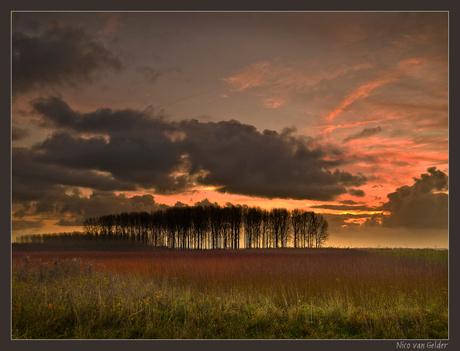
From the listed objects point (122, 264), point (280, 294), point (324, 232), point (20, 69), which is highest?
point (20, 69)

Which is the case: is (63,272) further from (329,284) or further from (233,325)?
(329,284)

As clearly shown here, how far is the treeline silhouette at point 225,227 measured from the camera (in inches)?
1695

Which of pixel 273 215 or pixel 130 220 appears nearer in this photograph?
pixel 273 215

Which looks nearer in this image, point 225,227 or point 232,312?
point 232,312

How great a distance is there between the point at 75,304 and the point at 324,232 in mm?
42245

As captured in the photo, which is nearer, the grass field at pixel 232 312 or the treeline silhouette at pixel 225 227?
the grass field at pixel 232 312

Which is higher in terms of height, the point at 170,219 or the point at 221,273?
the point at 221,273

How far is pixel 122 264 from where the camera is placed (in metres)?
15.0

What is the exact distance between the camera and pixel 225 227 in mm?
43375

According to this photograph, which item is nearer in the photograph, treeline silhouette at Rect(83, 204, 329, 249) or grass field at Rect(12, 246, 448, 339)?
grass field at Rect(12, 246, 448, 339)

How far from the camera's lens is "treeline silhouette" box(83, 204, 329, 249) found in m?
43.1

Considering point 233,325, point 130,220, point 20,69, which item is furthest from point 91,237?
point 233,325

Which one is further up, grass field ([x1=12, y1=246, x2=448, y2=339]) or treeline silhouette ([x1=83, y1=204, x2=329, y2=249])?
grass field ([x1=12, y1=246, x2=448, y2=339])

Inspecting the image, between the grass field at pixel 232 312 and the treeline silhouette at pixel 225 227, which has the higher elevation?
the grass field at pixel 232 312
